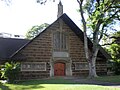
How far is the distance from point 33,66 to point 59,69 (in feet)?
11.5

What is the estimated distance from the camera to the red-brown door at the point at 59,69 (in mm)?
31328

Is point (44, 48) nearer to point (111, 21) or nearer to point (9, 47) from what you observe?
point (9, 47)

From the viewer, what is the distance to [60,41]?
31.5 meters

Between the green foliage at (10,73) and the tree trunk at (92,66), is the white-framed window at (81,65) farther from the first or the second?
the green foliage at (10,73)

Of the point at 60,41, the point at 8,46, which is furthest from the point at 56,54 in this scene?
the point at 8,46

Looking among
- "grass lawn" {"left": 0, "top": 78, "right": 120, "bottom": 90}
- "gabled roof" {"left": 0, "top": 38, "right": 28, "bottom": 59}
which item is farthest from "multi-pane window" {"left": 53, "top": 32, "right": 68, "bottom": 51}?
"grass lawn" {"left": 0, "top": 78, "right": 120, "bottom": 90}

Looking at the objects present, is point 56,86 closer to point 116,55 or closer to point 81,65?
point 81,65

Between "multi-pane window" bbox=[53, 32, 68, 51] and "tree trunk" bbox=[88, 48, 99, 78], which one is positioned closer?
"tree trunk" bbox=[88, 48, 99, 78]

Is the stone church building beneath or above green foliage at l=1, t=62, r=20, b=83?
above

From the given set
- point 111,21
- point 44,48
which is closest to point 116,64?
point 111,21

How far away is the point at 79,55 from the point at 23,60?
7.39 meters

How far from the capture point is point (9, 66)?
2522cm

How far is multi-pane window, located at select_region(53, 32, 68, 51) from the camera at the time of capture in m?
31.3

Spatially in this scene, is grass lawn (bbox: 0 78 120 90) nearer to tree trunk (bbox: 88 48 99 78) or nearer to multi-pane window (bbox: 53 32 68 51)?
tree trunk (bbox: 88 48 99 78)
